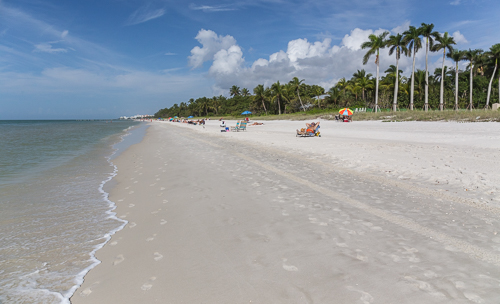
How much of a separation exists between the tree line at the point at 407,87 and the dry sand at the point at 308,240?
119 ft

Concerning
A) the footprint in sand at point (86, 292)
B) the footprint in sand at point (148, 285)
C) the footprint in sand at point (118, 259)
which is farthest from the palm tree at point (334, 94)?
the footprint in sand at point (86, 292)

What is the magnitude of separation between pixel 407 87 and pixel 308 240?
61386mm

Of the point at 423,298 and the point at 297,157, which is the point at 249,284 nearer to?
the point at 423,298

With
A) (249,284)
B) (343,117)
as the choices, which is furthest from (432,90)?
(249,284)

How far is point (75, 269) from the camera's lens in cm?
322

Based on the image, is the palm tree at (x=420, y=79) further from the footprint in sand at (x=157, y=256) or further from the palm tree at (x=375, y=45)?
the footprint in sand at (x=157, y=256)

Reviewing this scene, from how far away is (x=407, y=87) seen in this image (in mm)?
55062

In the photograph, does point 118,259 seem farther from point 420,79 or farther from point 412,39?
point 420,79

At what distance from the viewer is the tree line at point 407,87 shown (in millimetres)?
39750

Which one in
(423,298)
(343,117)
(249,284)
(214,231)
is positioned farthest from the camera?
(343,117)

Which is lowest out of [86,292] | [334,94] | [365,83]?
[86,292]

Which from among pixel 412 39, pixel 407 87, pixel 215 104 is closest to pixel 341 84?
pixel 407 87

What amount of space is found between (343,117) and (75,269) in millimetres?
33655

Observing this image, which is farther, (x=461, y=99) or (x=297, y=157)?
(x=461, y=99)
